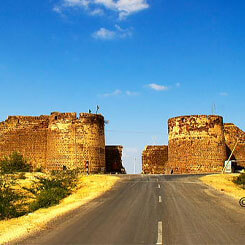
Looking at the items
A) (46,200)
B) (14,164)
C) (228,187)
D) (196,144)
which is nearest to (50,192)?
(46,200)

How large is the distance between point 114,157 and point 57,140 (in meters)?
10.3

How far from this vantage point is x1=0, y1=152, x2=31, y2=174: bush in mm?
35781

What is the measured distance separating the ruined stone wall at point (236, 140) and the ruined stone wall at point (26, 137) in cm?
2410

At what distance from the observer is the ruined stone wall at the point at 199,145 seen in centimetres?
4091

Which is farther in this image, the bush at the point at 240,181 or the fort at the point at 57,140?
the fort at the point at 57,140

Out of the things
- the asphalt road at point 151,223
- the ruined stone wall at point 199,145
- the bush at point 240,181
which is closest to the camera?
the asphalt road at point 151,223

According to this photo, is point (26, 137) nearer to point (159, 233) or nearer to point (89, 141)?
point (89, 141)

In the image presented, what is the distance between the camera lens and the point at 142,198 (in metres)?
17.4

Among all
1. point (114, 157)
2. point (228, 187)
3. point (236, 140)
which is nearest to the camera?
point (228, 187)

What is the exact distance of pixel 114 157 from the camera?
46250 millimetres

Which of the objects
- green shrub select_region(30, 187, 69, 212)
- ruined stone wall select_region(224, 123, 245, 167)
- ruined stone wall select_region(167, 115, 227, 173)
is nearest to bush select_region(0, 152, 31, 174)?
green shrub select_region(30, 187, 69, 212)

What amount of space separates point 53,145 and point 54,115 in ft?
11.1

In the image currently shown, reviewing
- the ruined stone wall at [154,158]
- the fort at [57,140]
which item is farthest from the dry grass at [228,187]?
the ruined stone wall at [154,158]

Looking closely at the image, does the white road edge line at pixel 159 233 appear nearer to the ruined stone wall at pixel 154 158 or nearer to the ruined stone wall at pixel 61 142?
the ruined stone wall at pixel 61 142
